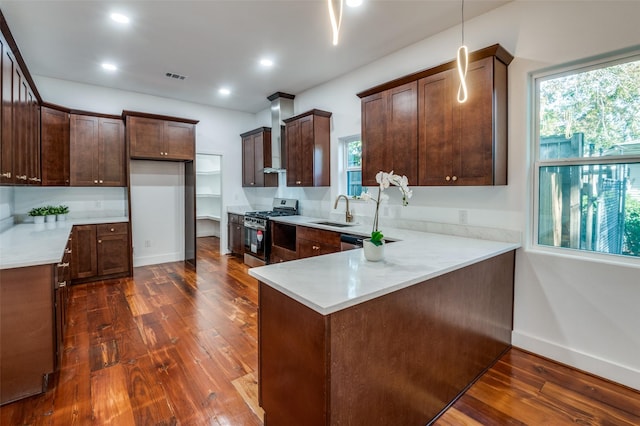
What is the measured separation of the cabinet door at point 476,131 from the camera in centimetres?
249

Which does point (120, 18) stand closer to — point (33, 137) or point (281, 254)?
point (33, 137)

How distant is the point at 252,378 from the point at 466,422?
1.42 meters

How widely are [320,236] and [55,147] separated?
12.9 ft

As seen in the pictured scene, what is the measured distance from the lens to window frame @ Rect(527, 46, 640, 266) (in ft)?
7.22

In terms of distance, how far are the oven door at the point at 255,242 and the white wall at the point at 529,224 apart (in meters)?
2.75

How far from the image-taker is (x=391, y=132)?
3.21 metres

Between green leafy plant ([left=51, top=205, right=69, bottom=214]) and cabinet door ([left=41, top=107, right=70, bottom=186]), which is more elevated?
cabinet door ([left=41, top=107, right=70, bottom=186])

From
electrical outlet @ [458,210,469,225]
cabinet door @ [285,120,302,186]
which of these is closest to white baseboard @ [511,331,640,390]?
electrical outlet @ [458,210,469,225]

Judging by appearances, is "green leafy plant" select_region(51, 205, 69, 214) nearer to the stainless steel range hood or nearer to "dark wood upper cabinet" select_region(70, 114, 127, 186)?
"dark wood upper cabinet" select_region(70, 114, 127, 186)

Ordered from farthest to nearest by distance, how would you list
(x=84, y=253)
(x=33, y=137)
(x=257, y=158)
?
(x=257, y=158), (x=84, y=253), (x=33, y=137)

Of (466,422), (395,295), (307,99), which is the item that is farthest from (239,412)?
(307,99)

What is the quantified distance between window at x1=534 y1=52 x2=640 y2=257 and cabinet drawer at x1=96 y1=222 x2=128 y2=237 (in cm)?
519

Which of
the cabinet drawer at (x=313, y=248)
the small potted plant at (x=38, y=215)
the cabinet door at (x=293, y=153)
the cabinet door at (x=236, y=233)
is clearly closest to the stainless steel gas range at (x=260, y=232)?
the cabinet door at (x=236, y=233)

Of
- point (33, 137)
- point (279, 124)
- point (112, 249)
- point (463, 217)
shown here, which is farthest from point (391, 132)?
point (112, 249)
